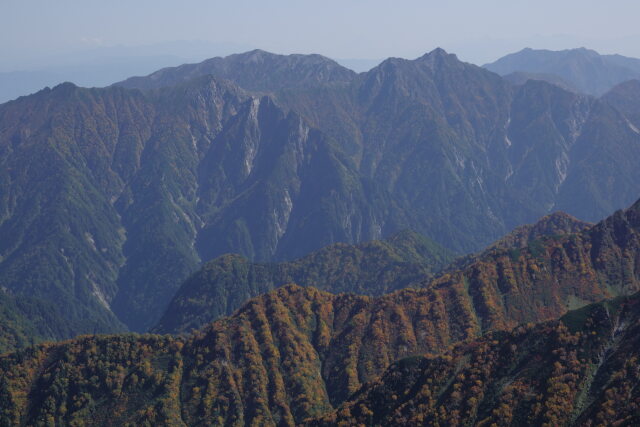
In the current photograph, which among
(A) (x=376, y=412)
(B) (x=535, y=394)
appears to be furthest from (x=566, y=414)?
(A) (x=376, y=412)

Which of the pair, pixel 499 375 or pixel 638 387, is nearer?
pixel 638 387

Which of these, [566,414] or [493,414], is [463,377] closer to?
[493,414]

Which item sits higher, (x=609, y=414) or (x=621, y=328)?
(x=621, y=328)

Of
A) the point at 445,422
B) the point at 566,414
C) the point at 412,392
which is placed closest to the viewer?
the point at 566,414

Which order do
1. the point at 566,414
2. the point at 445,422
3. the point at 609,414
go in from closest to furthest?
the point at 609,414 → the point at 566,414 → the point at 445,422

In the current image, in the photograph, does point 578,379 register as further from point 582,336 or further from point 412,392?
point 412,392

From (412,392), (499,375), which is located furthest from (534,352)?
(412,392)
